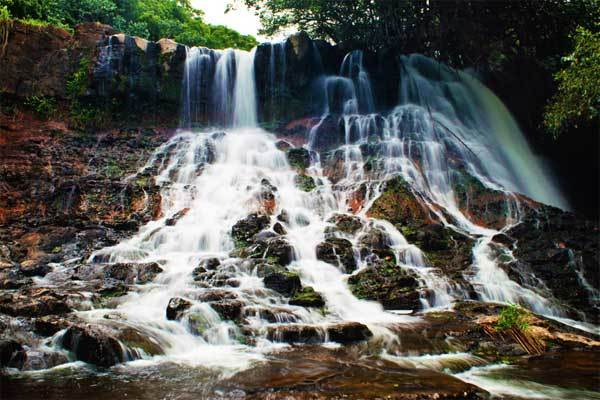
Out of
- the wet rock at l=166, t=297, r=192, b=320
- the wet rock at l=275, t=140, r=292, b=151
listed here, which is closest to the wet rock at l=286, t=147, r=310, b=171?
the wet rock at l=275, t=140, r=292, b=151

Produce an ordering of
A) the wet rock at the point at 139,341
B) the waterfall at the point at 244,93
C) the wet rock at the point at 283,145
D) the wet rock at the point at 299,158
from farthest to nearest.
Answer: the waterfall at the point at 244,93 < the wet rock at the point at 283,145 < the wet rock at the point at 299,158 < the wet rock at the point at 139,341

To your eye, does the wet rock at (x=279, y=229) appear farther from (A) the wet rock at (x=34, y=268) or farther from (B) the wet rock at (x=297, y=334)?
(A) the wet rock at (x=34, y=268)

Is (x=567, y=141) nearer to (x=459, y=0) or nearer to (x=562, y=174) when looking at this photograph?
(x=562, y=174)

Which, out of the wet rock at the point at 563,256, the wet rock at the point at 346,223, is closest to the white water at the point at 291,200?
the wet rock at the point at 346,223

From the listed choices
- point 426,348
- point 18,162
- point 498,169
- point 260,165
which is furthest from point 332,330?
point 498,169

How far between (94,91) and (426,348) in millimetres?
17796

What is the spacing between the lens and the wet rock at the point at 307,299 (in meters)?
8.48

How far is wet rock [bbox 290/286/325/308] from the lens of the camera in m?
8.48

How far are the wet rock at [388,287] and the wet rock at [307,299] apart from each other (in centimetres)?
119

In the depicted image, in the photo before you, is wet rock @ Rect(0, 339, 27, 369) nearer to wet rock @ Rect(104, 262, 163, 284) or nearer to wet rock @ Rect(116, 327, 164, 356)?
wet rock @ Rect(116, 327, 164, 356)

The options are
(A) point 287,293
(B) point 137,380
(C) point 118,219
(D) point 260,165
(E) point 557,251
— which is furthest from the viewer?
(D) point 260,165

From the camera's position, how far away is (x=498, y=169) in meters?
18.6

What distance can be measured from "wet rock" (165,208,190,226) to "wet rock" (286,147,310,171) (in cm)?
525

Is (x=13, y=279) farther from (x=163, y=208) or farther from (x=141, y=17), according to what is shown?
(x=141, y=17)
